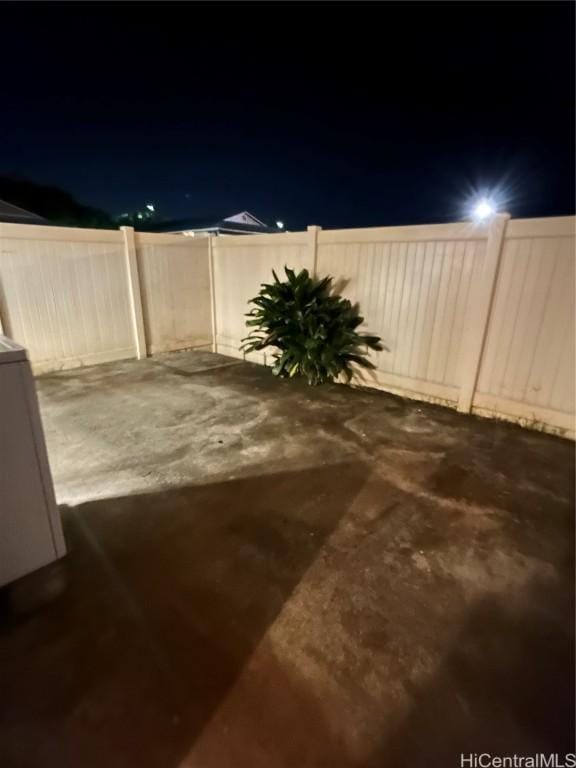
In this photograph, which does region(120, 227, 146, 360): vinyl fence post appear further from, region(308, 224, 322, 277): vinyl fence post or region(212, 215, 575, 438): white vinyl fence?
region(308, 224, 322, 277): vinyl fence post

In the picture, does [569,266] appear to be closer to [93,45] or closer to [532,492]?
[532,492]

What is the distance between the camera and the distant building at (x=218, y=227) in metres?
8.94

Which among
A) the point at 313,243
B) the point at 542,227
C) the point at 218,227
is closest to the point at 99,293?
the point at 313,243

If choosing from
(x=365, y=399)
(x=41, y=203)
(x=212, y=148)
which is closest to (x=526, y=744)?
(x=365, y=399)

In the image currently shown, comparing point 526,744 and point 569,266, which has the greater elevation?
point 569,266

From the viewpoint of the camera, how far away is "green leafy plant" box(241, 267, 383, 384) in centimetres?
405

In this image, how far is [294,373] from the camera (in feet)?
14.6

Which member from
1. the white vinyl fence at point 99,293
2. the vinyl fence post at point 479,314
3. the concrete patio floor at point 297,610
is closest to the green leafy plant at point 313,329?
the vinyl fence post at point 479,314

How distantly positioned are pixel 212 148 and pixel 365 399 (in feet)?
25.1

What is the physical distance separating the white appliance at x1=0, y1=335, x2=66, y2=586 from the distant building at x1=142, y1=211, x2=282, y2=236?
7.83m

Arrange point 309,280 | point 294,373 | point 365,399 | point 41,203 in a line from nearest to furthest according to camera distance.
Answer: point 365,399 < point 309,280 < point 294,373 < point 41,203

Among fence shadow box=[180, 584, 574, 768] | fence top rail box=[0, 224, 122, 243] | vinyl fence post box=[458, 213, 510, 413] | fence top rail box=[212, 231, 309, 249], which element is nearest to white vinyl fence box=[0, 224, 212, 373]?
fence top rail box=[0, 224, 122, 243]

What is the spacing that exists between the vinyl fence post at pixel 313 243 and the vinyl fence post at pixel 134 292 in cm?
240

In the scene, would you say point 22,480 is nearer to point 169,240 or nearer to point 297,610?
point 297,610
